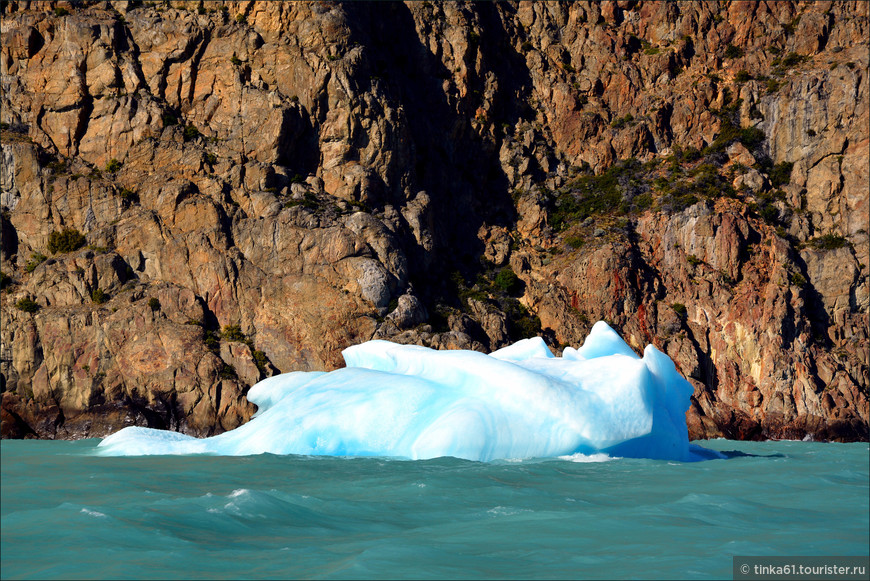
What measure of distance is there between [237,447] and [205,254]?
23748 millimetres

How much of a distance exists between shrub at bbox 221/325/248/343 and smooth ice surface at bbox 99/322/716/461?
18.8 metres

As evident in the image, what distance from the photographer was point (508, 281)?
48.4m

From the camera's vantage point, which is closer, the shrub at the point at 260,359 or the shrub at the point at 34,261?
the shrub at the point at 260,359

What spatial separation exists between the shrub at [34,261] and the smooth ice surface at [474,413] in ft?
81.3

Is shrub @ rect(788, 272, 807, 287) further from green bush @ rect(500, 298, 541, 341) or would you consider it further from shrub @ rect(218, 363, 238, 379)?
shrub @ rect(218, 363, 238, 379)

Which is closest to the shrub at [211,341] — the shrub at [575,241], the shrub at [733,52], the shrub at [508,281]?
the shrub at [508,281]

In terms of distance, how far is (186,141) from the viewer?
1788 inches

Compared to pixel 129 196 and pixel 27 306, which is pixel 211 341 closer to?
pixel 27 306

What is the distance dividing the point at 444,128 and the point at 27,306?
27478mm

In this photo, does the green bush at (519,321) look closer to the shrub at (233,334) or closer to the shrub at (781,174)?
the shrub at (233,334)

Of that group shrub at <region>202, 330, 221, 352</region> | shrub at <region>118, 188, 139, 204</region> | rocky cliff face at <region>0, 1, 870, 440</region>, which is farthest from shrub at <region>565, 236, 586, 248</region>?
shrub at <region>118, 188, 139, 204</region>

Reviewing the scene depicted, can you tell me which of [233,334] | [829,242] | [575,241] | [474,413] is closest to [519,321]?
[575,241]

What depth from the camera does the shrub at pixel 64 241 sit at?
42500 mm

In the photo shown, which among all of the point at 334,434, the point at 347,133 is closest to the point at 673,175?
the point at 347,133
